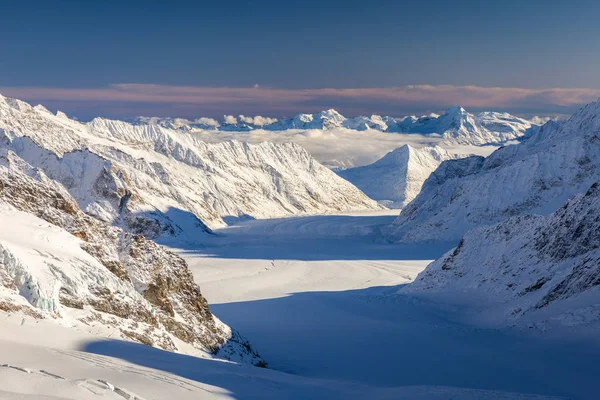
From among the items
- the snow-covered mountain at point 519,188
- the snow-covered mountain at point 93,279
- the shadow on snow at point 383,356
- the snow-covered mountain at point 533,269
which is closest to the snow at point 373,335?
the shadow on snow at point 383,356

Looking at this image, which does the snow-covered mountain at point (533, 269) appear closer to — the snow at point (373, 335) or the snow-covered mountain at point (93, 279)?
the snow at point (373, 335)

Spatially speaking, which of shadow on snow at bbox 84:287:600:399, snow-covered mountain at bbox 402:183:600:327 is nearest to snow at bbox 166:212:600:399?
shadow on snow at bbox 84:287:600:399

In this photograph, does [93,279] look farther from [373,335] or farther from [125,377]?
[373,335]

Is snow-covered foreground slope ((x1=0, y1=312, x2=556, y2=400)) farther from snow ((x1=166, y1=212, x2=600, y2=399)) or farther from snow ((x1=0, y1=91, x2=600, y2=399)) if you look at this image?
snow ((x1=166, y1=212, x2=600, y2=399))

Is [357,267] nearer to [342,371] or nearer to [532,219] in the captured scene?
[532,219]

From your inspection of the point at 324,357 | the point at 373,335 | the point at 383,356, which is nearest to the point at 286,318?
the point at 373,335

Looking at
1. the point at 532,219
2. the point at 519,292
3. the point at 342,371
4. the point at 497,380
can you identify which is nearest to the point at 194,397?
the point at 342,371
